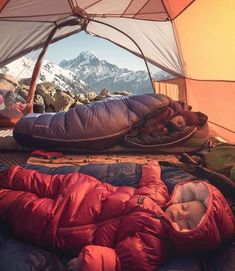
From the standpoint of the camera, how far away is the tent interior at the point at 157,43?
8.16ft

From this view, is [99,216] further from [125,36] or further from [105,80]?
[105,80]

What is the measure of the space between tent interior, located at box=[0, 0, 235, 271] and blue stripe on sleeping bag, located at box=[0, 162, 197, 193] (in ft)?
0.30

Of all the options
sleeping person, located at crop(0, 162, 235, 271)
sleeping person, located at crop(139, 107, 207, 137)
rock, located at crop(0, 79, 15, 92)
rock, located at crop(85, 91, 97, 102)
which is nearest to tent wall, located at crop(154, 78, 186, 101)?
rock, located at crop(85, 91, 97, 102)

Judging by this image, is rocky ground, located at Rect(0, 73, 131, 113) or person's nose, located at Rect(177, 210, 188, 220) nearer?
person's nose, located at Rect(177, 210, 188, 220)

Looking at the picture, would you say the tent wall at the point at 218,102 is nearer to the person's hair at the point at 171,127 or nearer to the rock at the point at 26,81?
the person's hair at the point at 171,127

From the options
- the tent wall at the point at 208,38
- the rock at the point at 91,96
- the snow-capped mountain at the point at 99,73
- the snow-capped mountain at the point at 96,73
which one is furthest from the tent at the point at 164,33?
the snow-capped mountain at the point at 99,73

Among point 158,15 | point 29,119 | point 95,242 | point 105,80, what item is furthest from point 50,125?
point 105,80

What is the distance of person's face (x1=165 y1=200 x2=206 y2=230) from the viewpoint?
4.38 ft

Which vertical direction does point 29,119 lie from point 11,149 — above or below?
above

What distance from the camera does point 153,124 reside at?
2676 millimetres

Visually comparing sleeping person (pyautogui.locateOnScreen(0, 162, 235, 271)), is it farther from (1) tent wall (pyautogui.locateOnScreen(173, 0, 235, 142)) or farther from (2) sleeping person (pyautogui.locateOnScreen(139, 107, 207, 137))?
(1) tent wall (pyautogui.locateOnScreen(173, 0, 235, 142))

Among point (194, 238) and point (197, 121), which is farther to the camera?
point (197, 121)

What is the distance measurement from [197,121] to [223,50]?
78cm

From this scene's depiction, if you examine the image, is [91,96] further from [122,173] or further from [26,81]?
[122,173]
